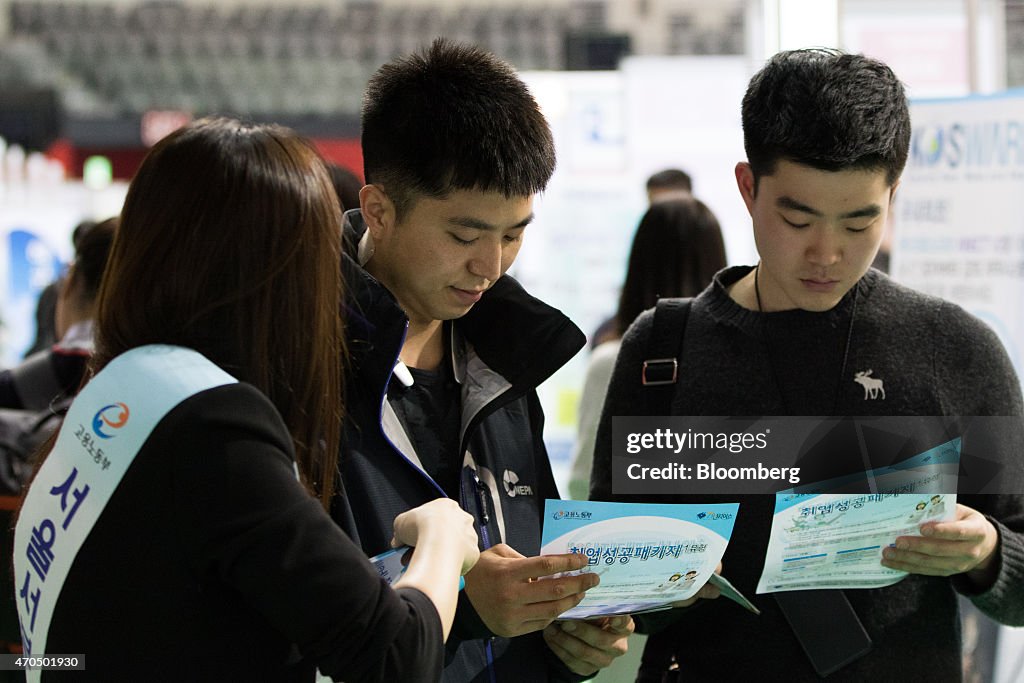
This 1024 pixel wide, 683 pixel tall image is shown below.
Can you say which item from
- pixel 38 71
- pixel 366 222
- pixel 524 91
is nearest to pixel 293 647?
pixel 366 222

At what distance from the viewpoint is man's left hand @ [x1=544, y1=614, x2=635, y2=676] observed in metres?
1.40

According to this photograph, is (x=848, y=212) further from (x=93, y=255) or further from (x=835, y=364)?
(x=93, y=255)

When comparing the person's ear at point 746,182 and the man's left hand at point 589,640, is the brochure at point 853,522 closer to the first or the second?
the man's left hand at point 589,640

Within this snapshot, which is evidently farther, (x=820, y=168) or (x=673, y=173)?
(x=673, y=173)

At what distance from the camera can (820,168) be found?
4.77 ft

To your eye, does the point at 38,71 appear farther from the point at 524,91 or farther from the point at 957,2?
the point at 524,91

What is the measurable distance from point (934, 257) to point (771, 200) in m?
1.50

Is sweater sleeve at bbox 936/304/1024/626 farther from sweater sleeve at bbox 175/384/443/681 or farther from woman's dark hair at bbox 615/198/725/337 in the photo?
woman's dark hair at bbox 615/198/725/337

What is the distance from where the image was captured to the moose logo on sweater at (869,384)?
4.85ft

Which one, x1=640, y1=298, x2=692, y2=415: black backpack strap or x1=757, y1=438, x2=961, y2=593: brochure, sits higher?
x1=640, y1=298, x2=692, y2=415: black backpack strap

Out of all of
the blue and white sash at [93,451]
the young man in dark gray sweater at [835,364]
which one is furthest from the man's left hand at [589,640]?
the blue and white sash at [93,451]

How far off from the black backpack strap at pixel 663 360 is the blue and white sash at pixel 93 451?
703 millimetres

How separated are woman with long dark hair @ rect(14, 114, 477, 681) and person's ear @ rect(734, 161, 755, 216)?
2.30 feet

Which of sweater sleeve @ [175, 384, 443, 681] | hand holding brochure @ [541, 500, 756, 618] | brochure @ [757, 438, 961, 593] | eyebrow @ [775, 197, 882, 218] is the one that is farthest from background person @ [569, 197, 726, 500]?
sweater sleeve @ [175, 384, 443, 681]
